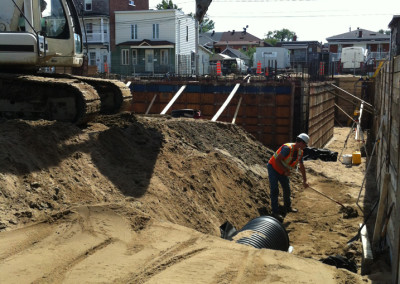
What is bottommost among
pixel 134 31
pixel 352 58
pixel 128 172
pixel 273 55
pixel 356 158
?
pixel 356 158

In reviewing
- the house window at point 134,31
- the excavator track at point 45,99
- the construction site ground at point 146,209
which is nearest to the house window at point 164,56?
the house window at point 134,31

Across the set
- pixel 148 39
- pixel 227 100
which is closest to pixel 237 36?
pixel 148 39

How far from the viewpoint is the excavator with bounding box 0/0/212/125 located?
874cm

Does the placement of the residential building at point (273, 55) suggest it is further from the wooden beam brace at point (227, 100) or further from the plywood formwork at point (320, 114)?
the wooden beam brace at point (227, 100)

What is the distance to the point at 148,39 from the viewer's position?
4356 centimetres

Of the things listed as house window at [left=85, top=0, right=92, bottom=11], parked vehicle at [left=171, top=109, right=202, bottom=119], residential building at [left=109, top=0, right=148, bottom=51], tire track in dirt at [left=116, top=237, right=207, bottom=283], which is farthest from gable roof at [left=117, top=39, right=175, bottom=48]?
tire track in dirt at [left=116, top=237, right=207, bottom=283]

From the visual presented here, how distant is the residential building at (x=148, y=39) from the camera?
4247cm

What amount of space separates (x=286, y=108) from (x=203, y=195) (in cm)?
777

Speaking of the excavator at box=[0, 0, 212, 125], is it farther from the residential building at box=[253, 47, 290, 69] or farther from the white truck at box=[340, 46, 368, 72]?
the residential building at box=[253, 47, 290, 69]

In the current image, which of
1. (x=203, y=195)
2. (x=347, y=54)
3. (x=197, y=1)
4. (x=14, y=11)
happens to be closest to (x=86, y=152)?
(x=203, y=195)

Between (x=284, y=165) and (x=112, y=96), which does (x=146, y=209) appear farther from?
(x=112, y=96)

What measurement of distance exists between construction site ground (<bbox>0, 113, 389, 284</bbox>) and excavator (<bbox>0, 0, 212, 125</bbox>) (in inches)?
28.0

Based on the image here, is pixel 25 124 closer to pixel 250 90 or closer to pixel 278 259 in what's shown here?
pixel 278 259

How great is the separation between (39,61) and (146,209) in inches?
155
